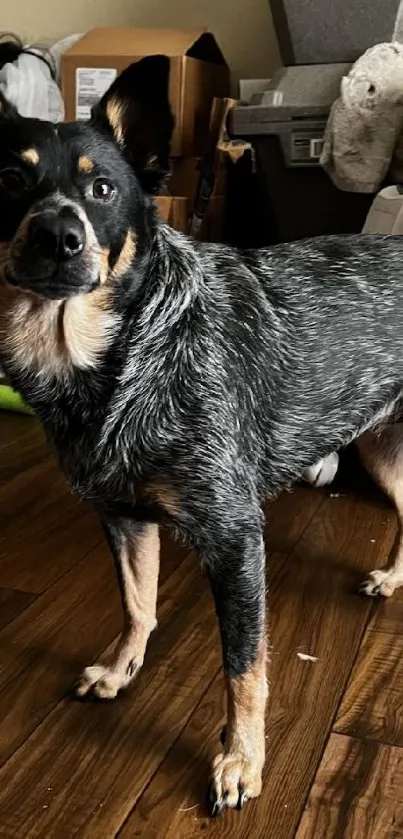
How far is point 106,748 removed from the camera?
1.45m

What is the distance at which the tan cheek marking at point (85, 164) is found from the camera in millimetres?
1309

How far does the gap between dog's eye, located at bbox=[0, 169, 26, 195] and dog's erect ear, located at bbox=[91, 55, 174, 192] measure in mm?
203

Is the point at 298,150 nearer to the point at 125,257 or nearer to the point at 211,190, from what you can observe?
the point at 211,190

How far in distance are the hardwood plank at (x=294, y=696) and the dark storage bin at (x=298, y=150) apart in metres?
1.11

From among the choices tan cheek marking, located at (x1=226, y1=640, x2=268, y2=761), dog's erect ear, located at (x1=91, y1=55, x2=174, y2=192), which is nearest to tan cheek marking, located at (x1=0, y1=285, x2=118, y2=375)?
dog's erect ear, located at (x1=91, y1=55, x2=174, y2=192)

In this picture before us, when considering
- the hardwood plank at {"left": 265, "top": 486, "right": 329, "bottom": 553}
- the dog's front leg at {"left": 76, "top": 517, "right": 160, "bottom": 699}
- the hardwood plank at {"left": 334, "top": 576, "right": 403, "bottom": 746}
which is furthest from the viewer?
the hardwood plank at {"left": 265, "top": 486, "right": 329, "bottom": 553}

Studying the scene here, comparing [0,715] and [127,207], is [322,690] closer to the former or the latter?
[0,715]

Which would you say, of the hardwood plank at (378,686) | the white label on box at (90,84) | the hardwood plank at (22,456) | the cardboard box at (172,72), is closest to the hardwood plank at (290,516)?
the hardwood plank at (378,686)

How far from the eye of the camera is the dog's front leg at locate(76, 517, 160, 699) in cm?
162

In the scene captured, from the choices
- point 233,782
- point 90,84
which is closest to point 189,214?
point 90,84

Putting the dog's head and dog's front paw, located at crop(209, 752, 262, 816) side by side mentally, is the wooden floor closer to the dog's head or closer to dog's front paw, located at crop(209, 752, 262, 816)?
dog's front paw, located at crop(209, 752, 262, 816)

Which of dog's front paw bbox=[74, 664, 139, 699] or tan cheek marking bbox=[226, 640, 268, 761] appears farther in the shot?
dog's front paw bbox=[74, 664, 139, 699]

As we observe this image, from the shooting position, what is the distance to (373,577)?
Result: 1.97 m

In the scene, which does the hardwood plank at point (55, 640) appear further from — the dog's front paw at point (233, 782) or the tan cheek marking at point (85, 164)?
the tan cheek marking at point (85, 164)
